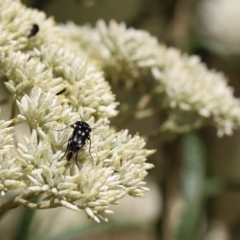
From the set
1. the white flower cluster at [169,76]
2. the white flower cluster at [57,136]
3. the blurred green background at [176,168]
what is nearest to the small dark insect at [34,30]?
the white flower cluster at [57,136]

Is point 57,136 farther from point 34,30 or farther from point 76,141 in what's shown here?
point 34,30

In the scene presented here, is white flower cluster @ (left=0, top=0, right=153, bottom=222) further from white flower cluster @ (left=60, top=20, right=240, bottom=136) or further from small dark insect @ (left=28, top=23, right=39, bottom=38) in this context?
white flower cluster @ (left=60, top=20, right=240, bottom=136)

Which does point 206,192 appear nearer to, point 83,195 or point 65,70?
point 65,70

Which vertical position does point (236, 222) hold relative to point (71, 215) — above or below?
above

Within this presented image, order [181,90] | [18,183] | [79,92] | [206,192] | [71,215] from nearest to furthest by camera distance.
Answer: [18,183] → [79,92] → [181,90] → [206,192] → [71,215]

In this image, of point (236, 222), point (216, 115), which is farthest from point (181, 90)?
point (236, 222)
